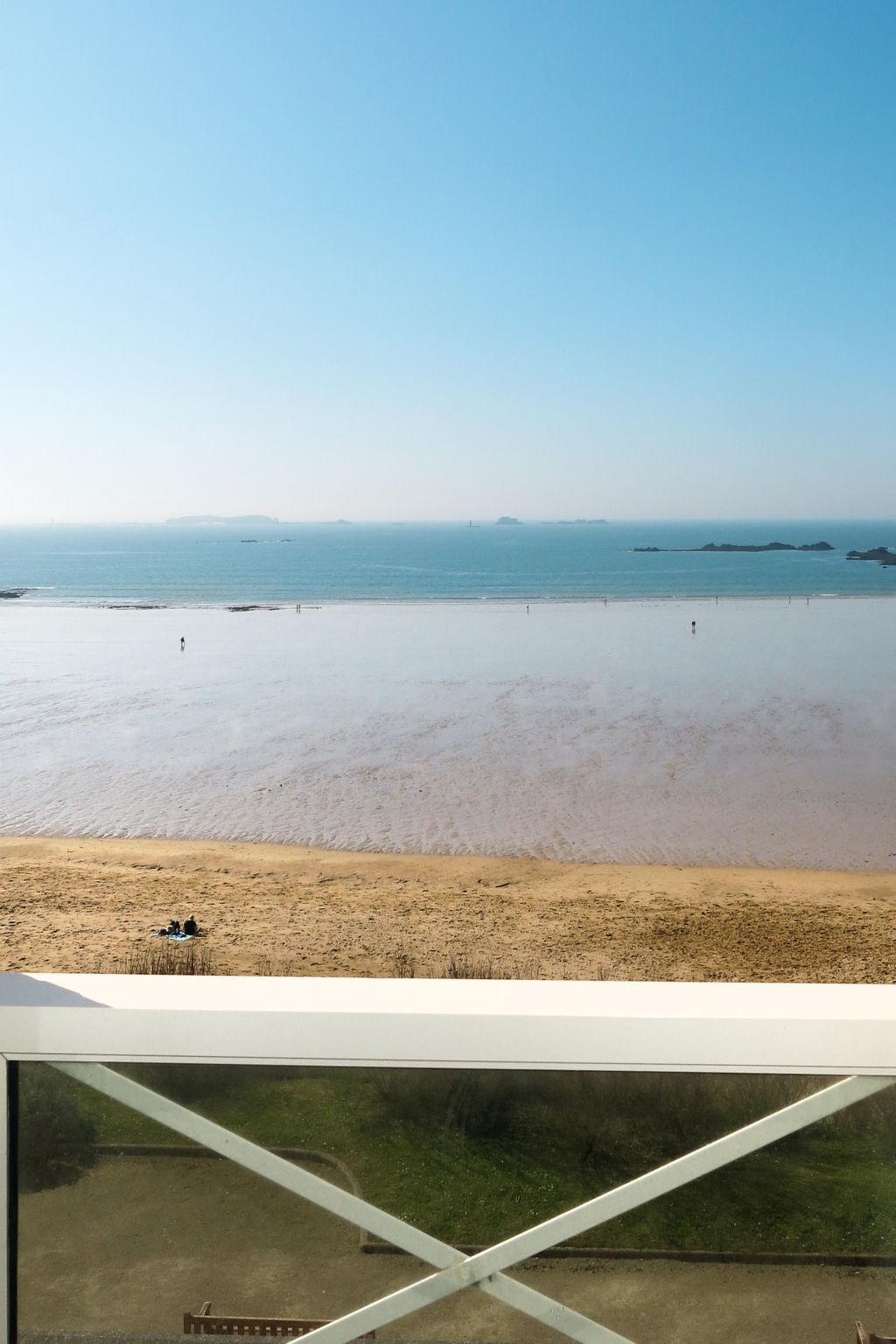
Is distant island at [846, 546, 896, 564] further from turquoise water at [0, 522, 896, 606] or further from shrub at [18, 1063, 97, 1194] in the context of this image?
shrub at [18, 1063, 97, 1194]

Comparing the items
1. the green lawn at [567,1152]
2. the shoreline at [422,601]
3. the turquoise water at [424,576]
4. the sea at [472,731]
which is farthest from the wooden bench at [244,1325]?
the turquoise water at [424,576]

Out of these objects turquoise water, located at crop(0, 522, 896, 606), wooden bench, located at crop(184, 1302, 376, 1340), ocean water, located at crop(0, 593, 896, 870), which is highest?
turquoise water, located at crop(0, 522, 896, 606)

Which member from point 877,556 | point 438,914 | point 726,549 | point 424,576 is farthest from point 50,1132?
point 726,549

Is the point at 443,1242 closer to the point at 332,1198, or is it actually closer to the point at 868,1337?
the point at 332,1198

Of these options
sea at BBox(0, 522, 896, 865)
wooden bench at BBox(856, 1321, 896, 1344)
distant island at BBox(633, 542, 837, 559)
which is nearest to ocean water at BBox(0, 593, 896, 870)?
sea at BBox(0, 522, 896, 865)

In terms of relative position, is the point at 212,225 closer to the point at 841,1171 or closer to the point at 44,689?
the point at 44,689

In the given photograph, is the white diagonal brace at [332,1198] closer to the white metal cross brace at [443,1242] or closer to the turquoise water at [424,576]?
the white metal cross brace at [443,1242]
